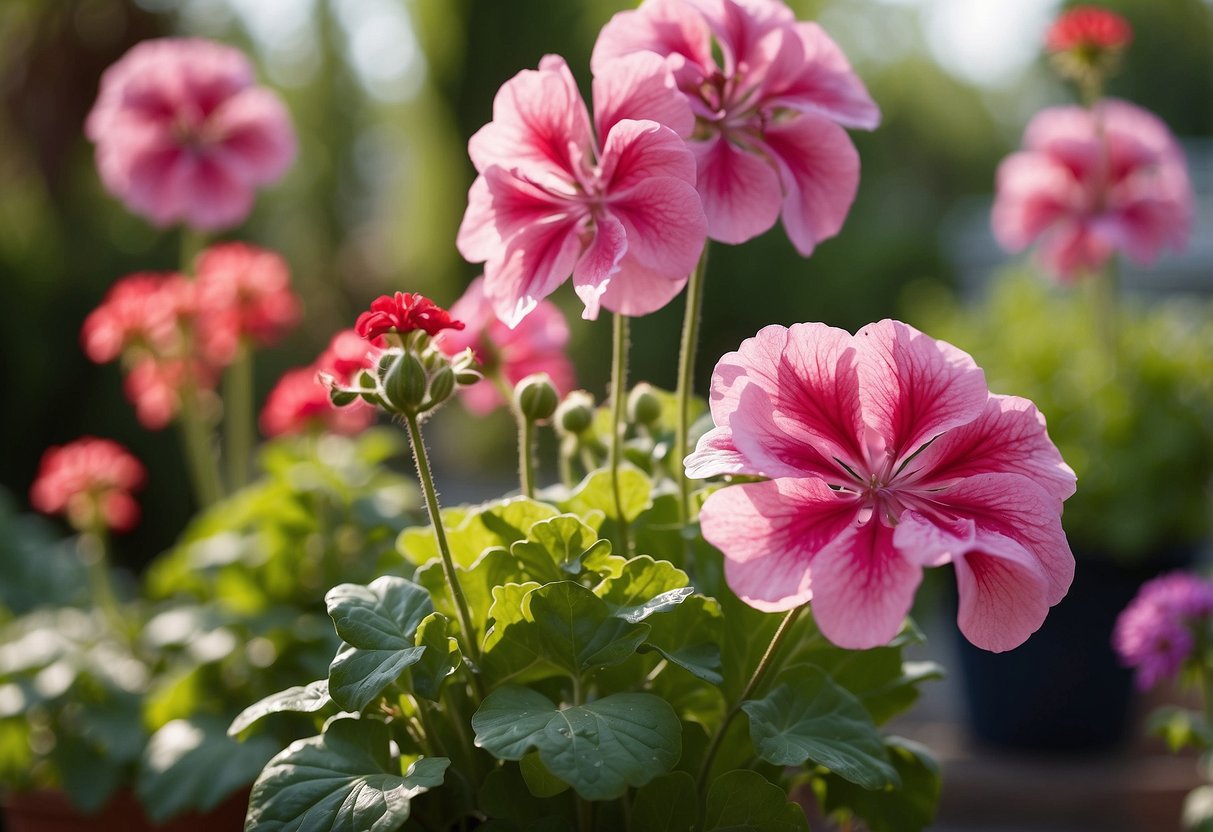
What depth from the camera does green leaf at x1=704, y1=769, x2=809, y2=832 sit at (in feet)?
2.34

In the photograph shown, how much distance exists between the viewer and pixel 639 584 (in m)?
0.73

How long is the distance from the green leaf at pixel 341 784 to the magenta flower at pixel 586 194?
0.29 m

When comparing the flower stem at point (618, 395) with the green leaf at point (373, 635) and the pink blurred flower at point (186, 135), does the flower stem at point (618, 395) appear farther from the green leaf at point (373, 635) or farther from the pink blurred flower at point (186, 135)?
the pink blurred flower at point (186, 135)

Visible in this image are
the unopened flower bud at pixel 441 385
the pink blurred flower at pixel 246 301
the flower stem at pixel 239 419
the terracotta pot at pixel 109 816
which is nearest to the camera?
the unopened flower bud at pixel 441 385

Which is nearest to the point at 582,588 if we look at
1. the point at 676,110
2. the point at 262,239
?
the point at 676,110

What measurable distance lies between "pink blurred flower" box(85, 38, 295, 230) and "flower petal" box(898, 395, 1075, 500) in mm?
1226

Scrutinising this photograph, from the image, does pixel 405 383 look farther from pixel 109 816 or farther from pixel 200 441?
pixel 200 441

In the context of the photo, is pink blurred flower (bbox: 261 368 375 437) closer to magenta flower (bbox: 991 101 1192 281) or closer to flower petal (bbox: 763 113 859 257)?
flower petal (bbox: 763 113 859 257)

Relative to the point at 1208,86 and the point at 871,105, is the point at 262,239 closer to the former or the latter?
the point at 871,105

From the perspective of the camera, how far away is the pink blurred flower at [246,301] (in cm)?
152

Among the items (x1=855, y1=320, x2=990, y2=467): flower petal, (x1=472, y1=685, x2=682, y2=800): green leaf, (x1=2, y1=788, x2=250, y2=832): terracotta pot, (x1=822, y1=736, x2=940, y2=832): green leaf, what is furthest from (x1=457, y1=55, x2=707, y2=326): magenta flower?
(x1=2, y1=788, x2=250, y2=832): terracotta pot

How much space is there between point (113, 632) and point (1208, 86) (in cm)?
2362

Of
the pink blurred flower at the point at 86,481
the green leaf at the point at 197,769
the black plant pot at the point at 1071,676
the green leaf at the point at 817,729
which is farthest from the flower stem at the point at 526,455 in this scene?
the black plant pot at the point at 1071,676

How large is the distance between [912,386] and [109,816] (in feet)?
3.21
